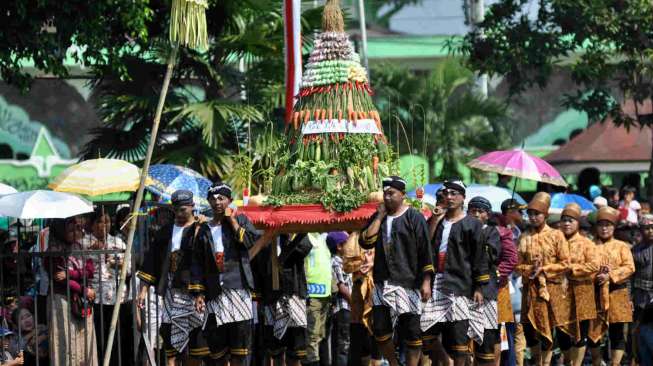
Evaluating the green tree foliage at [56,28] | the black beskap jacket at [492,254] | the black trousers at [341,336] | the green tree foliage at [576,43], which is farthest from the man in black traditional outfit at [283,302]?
the green tree foliage at [576,43]

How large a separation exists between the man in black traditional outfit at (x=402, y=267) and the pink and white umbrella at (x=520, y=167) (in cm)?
315

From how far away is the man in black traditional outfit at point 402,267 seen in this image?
13750 mm

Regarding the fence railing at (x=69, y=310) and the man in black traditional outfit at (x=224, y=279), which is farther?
the man in black traditional outfit at (x=224, y=279)

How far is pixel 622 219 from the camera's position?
811 inches

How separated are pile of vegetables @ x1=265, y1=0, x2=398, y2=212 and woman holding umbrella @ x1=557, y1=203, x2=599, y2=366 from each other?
2922 millimetres

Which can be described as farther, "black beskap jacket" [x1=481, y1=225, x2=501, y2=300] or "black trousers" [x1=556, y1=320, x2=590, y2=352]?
"black trousers" [x1=556, y1=320, x2=590, y2=352]

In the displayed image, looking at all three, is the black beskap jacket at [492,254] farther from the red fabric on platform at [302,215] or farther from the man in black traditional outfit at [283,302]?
the man in black traditional outfit at [283,302]

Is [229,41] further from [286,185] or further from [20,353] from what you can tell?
[20,353]

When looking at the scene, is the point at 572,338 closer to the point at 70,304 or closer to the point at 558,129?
the point at 70,304

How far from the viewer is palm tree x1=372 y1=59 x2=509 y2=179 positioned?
27.6 m

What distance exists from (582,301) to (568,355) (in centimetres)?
66

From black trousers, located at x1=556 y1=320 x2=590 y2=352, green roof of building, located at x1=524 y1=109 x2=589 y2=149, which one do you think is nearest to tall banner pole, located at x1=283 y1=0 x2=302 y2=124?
black trousers, located at x1=556 y1=320 x2=590 y2=352

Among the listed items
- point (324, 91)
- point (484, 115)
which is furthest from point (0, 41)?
point (484, 115)

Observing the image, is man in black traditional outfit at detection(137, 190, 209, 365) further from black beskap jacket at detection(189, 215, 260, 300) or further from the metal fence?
the metal fence
